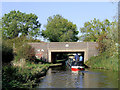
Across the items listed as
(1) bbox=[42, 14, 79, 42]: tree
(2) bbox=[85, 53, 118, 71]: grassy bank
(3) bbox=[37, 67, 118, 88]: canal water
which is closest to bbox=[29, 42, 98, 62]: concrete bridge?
(2) bbox=[85, 53, 118, 71]: grassy bank

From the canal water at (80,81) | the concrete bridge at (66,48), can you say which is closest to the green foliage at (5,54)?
the canal water at (80,81)

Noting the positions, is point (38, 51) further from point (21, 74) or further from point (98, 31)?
point (21, 74)

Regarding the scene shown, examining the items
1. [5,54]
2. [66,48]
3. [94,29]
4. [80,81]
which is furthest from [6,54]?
[94,29]

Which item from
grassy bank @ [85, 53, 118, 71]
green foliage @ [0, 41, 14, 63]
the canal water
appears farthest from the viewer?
grassy bank @ [85, 53, 118, 71]

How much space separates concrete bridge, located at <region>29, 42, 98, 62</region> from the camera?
52.8m

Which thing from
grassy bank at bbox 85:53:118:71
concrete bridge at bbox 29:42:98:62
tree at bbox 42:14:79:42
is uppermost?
tree at bbox 42:14:79:42

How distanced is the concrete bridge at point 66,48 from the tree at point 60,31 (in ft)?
83.6

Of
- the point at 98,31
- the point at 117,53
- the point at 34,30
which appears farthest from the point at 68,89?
the point at 34,30

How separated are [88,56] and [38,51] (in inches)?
431

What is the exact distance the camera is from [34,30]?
262 ft

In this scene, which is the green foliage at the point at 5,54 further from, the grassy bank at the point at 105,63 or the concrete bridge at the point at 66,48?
the concrete bridge at the point at 66,48

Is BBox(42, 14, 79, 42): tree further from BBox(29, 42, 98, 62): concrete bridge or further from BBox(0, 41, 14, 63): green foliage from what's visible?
BBox(0, 41, 14, 63): green foliage

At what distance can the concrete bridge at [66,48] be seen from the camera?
52.8m

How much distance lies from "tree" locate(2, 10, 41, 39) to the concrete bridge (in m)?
24.0
